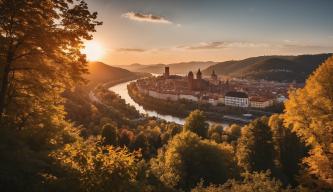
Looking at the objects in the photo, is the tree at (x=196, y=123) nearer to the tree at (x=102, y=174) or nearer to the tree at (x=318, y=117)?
the tree at (x=318, y=117)

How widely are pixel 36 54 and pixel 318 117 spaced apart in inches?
373

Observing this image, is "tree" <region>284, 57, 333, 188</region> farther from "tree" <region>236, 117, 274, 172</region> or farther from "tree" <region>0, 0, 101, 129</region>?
"tree" <region>236, 117, 274, 172</region>

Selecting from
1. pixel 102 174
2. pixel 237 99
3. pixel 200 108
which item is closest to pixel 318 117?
pixel 102 174

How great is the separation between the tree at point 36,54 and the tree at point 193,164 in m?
10.9

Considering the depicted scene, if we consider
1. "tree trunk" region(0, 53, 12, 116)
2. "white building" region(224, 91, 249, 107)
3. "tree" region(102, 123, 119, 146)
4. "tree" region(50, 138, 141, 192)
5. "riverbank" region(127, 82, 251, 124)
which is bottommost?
"riverbank" region(127, 82, 251, 124)

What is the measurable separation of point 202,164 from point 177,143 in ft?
7.35

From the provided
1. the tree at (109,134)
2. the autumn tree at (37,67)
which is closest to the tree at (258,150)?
the tree at (109,134)

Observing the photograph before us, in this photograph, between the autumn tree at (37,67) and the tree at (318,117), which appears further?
the tree at (318,117)

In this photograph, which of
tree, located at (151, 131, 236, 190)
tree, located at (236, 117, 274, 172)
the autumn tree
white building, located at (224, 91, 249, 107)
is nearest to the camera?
the autumn tree

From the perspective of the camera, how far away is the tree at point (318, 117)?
40.1 ft

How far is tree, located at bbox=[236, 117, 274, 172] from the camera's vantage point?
2828 cm

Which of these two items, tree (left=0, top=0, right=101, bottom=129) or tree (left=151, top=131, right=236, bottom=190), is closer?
tree (left=0, top=0, right=101, bottom=129)

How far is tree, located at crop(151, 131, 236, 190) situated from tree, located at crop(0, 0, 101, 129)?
Result: 1093cm

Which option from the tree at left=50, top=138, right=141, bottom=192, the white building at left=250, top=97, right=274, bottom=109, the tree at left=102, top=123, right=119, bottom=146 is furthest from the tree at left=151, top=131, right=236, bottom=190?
the white building at left=250, top=97, right=274, bottom=109
